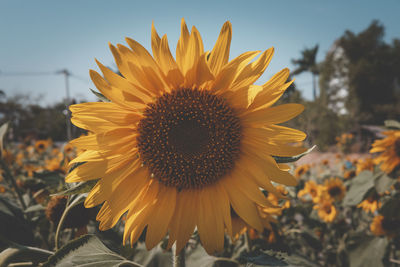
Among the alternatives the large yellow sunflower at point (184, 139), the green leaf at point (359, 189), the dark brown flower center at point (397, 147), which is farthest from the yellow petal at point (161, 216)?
the dark brown flower center at point (397, 147)

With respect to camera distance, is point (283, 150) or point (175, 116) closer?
point (283, 150)

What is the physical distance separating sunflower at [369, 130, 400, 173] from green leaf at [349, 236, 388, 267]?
61cm

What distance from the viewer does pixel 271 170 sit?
0.88 metres

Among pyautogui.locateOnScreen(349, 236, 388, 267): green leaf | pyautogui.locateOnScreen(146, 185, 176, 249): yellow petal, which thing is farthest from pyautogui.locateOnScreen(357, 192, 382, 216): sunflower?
pyautogui.locateOnScreen(146, 185, 176, 249): yellow petal

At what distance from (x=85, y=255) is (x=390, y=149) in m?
2.39

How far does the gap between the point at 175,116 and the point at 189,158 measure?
20cm

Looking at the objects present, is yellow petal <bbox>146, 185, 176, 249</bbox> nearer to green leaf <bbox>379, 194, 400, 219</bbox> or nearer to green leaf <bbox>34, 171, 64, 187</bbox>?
green leaf <bbox>34, 171, 64, 187</bbox>

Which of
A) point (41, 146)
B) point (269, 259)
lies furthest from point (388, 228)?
point (41, 146)

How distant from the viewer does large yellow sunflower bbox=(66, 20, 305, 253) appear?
88 cm

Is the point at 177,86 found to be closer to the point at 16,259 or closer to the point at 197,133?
the point at 197,133

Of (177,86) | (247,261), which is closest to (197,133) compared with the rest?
(177,86)

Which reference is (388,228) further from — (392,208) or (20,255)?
(20,255)

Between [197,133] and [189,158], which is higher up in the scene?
[197,133]

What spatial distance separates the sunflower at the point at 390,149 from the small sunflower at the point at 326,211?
1107mm
